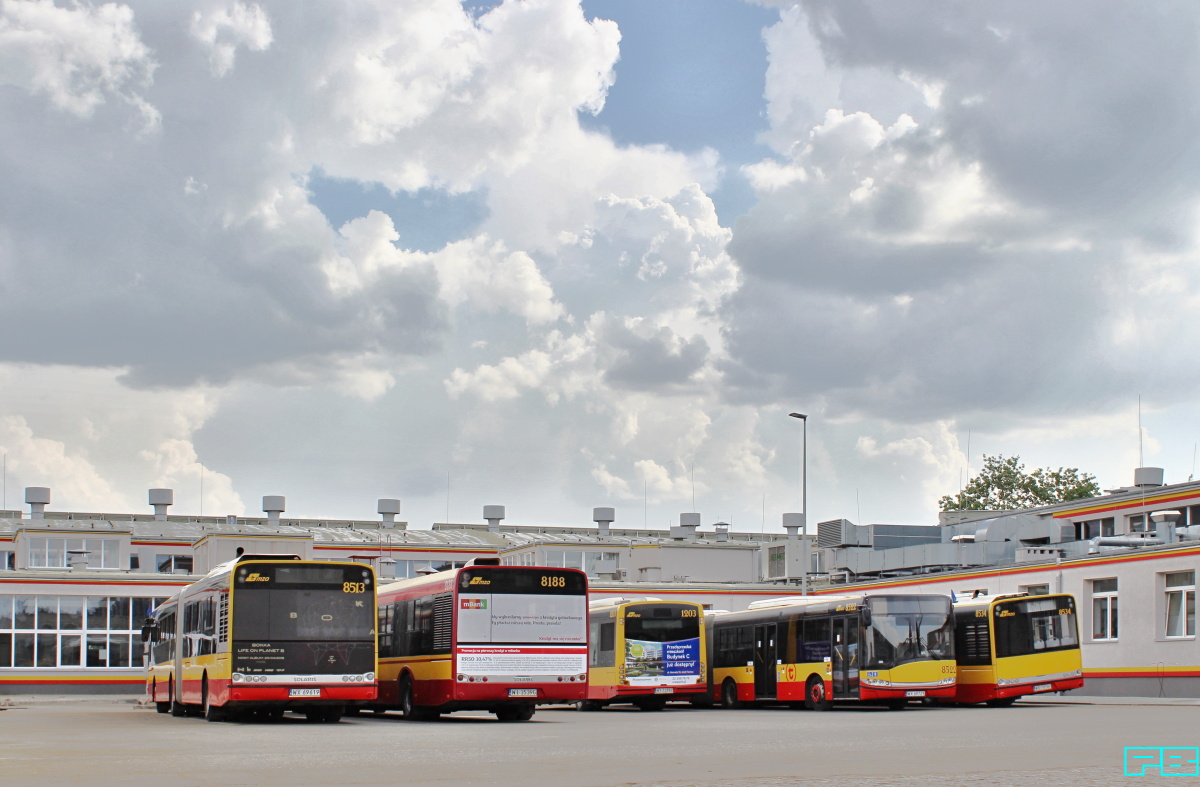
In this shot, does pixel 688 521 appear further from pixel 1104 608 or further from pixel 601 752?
pixel 601 752

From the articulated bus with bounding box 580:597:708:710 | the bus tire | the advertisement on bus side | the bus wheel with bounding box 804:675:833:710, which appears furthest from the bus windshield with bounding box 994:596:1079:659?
the bus tire

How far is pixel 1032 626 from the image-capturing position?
3497 cm

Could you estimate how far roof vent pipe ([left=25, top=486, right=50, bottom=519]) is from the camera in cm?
7656

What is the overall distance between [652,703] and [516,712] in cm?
1198

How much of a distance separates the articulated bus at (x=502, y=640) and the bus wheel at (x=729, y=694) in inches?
461

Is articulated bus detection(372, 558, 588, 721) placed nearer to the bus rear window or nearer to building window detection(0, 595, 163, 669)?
the bus rear window

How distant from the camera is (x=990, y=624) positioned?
34.9 meters

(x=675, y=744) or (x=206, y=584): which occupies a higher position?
(x=206, y=584)

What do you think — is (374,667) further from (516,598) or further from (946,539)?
(946,539)

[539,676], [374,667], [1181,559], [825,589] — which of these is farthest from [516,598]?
[825,589]

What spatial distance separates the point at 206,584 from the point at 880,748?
15.2m

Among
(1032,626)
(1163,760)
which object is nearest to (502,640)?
(1032,626)

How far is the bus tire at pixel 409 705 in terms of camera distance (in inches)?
1155

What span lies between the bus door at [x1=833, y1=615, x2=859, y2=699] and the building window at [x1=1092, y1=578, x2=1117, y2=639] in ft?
44.8
